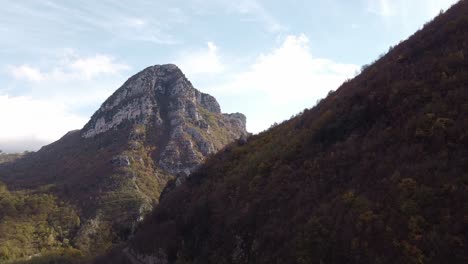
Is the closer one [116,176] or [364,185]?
[364,185]

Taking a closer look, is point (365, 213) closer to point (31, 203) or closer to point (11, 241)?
point (11, 241)

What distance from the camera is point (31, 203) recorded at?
141125mm

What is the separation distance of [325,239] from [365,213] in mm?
1852

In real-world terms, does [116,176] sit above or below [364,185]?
above

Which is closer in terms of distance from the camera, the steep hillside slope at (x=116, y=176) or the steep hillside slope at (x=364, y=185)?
the steep hillside slope at (x=364, y=185)

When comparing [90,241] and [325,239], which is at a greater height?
[325,239]

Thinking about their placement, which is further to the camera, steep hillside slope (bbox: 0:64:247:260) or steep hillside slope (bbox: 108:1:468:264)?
steep hillside slope (bbox: 0:64:247:260)

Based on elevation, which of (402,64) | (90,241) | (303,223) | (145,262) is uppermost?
(402,64)

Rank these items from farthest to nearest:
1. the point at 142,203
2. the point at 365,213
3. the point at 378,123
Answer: the point at 142,203 < the point at 378,123 < the point at 365,213

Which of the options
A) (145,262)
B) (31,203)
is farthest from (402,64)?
(31,203)

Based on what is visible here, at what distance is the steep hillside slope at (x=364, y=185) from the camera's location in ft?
43.1

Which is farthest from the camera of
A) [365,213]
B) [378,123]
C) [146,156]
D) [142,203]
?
[146,156]

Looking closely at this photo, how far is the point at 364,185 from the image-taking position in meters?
16.4

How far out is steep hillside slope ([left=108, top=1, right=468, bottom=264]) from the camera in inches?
517
